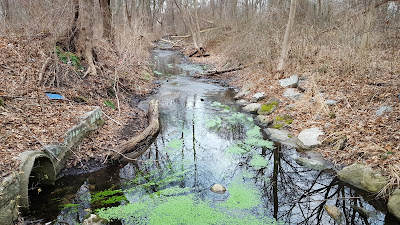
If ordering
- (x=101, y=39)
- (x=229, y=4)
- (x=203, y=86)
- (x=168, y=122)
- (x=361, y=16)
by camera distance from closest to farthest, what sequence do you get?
(x=168, y=122) → (x=361, y=16) → (x=101, y=39) → (x=203, y=86) → (x=229, y=4)

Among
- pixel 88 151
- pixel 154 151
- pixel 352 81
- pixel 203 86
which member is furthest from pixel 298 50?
pixel 88 151

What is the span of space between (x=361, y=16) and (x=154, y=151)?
369 inches

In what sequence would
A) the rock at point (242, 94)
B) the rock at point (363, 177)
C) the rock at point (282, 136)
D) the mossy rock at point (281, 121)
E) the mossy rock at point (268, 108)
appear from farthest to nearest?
1. the rock at point (242, 94)
2. the mossy rock at point (268, 108)
3. the mossy rock at point (281, 121)
4. the rock at point (282, 136)
5. the rock at point (363, 177)

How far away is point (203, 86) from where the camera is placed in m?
12.7

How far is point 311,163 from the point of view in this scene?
564cm

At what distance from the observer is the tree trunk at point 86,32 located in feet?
32.0

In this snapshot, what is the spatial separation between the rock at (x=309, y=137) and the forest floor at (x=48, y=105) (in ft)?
14.2

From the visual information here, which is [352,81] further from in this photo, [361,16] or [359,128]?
[361,16]

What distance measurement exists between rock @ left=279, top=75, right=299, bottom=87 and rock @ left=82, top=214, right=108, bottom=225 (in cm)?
808

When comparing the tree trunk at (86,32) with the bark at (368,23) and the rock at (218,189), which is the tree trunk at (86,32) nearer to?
the rock at (218,189)

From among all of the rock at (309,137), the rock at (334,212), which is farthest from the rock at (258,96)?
the rock at (334,212)

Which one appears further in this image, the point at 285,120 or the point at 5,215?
the point at 285,120

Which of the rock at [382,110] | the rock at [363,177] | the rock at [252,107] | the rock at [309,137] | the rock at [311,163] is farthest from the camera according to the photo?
the rock at [252,107]

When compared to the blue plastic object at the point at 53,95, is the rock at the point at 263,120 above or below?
below
